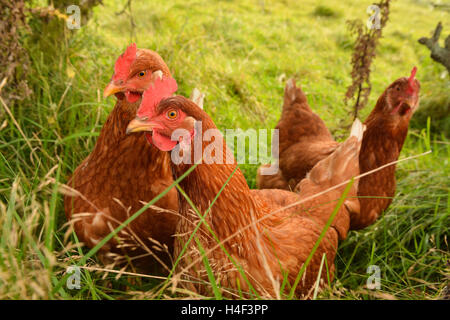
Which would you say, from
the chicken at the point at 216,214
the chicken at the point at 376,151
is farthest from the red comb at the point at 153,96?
the chicken at the point at 376,151

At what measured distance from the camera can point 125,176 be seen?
5.95 feet

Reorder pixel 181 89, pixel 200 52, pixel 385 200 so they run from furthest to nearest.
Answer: pixel 200 52, pixel 181 89, pixel 385 200

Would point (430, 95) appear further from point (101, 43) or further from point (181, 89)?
point (101, 43)

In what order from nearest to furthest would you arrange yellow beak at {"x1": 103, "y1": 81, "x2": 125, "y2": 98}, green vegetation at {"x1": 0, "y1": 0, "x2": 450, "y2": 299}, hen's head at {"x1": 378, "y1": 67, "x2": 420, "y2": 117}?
1. green vegetation at {"x1": 0, "y1": 0, "x2": 450, "y2": 299}
2. yellow beak at {"x1": 103, "y1": 81, "x2": 125, "y2": 98}
3. hen's head at {"x1": 378, "y1": 67, "x2": 420, "y2": 117}

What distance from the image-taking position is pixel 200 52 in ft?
12.8

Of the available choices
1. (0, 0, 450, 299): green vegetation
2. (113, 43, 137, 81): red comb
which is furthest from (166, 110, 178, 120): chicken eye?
(113, 43, 137, 81): red comb

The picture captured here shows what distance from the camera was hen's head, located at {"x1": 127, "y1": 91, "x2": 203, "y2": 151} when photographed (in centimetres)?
140

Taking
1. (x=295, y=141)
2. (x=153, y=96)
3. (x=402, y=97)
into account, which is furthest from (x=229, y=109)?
(x=153, y=96)

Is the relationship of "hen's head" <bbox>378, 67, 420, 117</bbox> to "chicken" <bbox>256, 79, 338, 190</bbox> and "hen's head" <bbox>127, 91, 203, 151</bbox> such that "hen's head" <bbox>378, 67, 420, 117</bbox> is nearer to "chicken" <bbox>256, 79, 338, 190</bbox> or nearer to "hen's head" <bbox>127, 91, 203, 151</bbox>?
"chicken" <bbox>256, 79, 338, 190</bbox>

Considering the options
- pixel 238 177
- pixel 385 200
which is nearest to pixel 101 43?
pixel 238 177

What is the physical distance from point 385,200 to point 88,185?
188cm

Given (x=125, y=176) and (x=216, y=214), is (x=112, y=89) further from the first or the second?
(x=216, y=214)

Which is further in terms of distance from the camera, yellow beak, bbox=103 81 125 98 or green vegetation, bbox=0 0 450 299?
yellow beak, bbox=103 81 125 98

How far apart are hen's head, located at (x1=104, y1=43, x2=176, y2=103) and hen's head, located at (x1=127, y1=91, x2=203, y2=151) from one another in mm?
392
